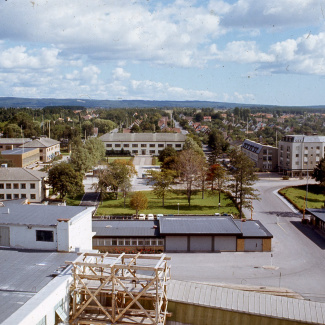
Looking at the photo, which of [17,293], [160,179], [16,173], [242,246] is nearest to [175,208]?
→ [160,179]

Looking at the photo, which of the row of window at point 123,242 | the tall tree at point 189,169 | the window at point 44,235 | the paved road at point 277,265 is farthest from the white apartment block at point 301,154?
the window at point 44,235

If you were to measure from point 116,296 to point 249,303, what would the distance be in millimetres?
3797

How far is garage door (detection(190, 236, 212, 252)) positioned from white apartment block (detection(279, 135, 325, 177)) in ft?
98.3

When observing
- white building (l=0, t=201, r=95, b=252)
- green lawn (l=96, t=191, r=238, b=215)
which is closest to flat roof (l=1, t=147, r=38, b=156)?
green lawn (l=96, t=191, r=238, b=215)

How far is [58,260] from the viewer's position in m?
12.7

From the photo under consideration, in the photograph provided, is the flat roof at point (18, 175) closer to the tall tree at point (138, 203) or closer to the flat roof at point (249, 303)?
the tall tree at point (138, 203)

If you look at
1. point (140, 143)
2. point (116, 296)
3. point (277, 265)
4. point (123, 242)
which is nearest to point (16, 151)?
point (140, 143)

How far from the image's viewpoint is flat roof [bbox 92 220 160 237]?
23.3 meters

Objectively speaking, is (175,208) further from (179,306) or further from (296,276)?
(179,306)

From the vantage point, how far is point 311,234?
2662cm

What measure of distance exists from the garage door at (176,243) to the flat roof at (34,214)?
28.1 feet

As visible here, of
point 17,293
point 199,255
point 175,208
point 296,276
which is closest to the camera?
point 17,293

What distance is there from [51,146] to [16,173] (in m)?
25.6

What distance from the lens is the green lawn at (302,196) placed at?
116 feet
